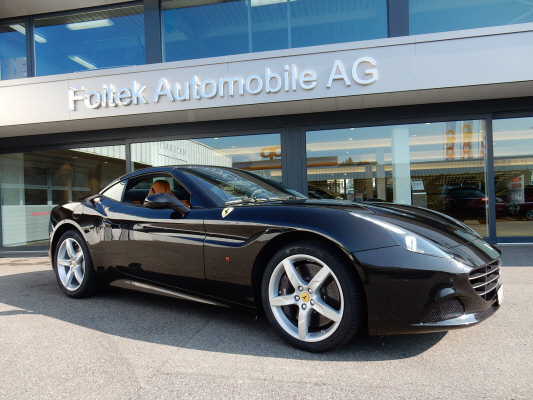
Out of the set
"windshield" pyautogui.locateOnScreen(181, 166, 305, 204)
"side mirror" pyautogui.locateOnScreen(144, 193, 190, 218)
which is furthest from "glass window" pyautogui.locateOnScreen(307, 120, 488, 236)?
"side mirror" pyautogui.locateOnScreen(144, 193, 190, 218)

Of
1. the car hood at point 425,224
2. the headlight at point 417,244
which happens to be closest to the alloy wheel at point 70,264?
the car hood at point 425,224

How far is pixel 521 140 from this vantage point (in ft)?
23.5

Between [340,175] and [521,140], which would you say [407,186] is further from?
[521,140]

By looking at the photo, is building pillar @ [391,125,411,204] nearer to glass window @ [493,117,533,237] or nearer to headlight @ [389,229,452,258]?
glass window @ [493,117,533,237]

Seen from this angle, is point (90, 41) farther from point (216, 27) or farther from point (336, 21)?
point (336, 21)

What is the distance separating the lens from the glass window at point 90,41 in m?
8.46

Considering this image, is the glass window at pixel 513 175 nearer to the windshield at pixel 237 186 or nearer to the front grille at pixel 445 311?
the windshield at pixel 237 186

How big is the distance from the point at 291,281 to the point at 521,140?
7122 mm

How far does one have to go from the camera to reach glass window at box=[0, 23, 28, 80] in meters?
9.01

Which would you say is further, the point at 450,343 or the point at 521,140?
the point at 521,140

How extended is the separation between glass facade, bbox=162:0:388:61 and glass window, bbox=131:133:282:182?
1.93 meters

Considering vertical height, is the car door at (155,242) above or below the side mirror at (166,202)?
below

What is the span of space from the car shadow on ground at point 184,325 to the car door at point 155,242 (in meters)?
0.34

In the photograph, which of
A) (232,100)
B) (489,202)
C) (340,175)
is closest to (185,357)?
(232,100)
